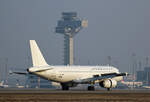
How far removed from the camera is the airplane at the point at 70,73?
294 ft

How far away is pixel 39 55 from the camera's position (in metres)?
90.6

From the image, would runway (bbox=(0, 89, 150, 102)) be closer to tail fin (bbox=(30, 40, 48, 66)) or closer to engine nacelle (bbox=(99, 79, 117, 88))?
tail fin (bbox=(30, 40, 48, 66))

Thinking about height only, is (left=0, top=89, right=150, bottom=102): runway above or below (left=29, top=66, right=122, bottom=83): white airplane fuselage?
below

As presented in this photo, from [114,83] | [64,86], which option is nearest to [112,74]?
[114,83]

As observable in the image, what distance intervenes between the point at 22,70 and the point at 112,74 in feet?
48.5

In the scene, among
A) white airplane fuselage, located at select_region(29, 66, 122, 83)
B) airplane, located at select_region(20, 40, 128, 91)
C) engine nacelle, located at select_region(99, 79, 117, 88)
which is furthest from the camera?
engine nacelle, located at select_region(99, 79, 117, 88)

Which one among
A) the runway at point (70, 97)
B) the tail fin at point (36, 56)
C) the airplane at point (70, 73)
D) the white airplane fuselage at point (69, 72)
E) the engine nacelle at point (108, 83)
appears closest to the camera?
the runway at point (70, 97)

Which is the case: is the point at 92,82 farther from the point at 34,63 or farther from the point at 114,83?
the point at 34,63

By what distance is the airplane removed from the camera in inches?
3533

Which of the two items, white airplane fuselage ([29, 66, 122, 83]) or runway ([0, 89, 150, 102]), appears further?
white airplane fuselage ([29, 66, 122, 83])

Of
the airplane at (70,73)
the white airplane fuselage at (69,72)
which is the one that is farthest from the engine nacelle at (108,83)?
the white airplane fuselage at (69,72)

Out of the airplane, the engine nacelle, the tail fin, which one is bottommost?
the engine nacelle

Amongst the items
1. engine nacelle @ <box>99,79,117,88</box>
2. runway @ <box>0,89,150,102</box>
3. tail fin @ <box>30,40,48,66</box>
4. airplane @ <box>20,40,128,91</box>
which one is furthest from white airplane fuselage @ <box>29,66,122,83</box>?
runway @ <box>0,89,150,102</box>

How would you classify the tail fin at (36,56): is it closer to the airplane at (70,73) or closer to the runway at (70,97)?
the airplane at (70,73)
